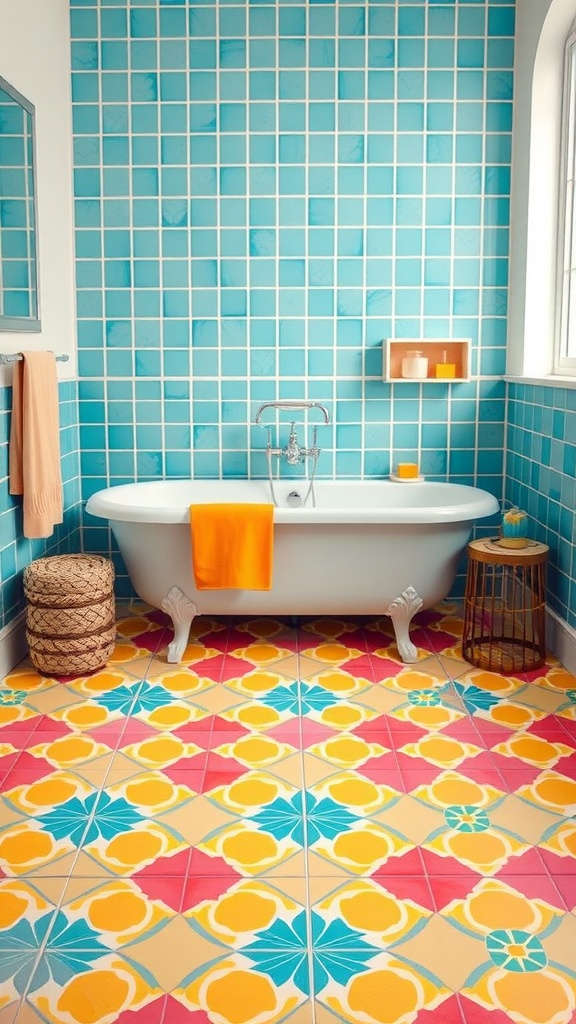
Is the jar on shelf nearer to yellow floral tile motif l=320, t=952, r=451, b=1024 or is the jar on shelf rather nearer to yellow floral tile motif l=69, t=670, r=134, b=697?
yellow floral tile motif l=69, t=670, r=134, b=697

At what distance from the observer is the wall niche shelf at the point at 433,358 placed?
412 centimetres

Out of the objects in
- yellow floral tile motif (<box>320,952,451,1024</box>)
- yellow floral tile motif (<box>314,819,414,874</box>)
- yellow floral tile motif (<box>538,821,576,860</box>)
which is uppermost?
yellow floral tile motif (<box>538,821,576,860</box>)

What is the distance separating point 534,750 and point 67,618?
1656 millimetres

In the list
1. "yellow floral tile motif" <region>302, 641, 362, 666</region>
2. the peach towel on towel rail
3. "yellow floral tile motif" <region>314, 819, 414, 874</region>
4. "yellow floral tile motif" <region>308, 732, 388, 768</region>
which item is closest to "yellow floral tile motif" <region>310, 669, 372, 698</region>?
"yellow floral tile motif" <region>302, 641, 362, 666</region>

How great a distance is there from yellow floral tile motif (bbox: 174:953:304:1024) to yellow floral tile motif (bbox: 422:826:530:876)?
60cm

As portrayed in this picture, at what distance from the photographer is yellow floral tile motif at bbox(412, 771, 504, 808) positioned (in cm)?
250

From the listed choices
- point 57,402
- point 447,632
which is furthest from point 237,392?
point 447,632

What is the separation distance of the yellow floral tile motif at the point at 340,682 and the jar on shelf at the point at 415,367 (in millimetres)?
1386

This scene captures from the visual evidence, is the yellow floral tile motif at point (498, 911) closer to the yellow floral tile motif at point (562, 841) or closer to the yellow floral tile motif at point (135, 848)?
the yellow floral tile motif at point (562, 841)

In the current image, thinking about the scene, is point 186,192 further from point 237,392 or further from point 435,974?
point 435,974

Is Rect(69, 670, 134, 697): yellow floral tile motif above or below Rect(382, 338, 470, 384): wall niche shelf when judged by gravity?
below

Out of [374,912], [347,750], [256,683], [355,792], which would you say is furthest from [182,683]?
[374,912]

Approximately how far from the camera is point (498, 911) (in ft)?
6.65

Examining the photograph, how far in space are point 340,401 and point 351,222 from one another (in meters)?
0.79
